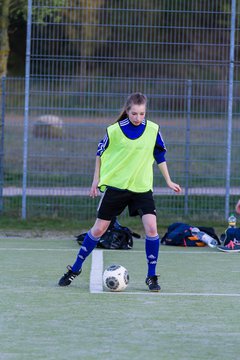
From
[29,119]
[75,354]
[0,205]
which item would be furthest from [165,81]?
[75,354]

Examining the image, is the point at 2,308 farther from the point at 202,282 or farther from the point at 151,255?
the point at 202,282

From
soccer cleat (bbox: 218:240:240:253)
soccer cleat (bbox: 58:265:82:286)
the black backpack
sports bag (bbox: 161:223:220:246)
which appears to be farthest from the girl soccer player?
sports bag (bbox: 161:223:220:246)

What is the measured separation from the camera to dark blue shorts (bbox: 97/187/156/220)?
876cm

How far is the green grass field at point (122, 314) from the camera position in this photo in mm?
6203

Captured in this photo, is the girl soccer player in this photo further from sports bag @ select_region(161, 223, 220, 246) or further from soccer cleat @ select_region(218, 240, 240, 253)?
sports bag @ select_region(161, 223, 220, 246)

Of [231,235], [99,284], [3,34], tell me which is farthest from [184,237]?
[3,34]

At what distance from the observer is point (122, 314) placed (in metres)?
7.49

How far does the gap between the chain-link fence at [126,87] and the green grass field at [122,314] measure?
3765mm

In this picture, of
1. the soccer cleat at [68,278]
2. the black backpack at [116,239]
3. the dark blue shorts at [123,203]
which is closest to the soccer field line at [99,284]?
the soccer cleat at [68,278]

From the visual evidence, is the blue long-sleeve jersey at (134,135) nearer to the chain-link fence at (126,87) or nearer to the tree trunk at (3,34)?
the chain-link fence at (126,87)

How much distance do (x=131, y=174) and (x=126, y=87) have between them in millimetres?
6208

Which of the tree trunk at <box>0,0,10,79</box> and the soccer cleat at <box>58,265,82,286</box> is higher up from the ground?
the tree trunk at <box>0,0,10,79</box>

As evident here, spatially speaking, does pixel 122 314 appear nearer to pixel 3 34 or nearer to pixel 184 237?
pixel 184 237

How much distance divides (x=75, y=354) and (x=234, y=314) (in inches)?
77.5
